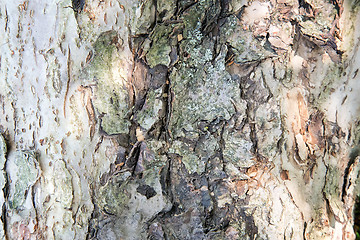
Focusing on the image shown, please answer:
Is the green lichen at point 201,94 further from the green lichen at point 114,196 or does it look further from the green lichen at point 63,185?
the green lichen at point 63,185

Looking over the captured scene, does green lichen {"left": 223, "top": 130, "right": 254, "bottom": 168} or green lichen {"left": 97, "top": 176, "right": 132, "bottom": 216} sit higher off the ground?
green lichen {"left": 223, "top": 130, "right": 254, "bottom": 168}

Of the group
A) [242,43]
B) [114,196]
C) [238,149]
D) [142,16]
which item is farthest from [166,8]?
[114,196]

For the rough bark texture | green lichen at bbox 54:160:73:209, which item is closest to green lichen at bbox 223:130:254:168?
the rough bark texture

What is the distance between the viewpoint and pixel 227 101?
0.92m

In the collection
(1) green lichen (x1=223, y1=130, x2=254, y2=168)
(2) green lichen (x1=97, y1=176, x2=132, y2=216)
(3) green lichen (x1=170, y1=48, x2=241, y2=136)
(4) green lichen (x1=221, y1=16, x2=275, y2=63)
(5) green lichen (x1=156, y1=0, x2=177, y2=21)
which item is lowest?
(2) green lichen (x1=97, y1=176, x2=132, y2=216)

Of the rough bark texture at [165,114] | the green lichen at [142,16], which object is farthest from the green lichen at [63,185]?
the green lichen at [142,16]

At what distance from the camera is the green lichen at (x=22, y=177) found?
93cm

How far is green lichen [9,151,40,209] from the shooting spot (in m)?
0.93

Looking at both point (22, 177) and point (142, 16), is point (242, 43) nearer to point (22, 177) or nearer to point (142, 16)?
point (142, 16)

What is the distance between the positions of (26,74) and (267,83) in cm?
73

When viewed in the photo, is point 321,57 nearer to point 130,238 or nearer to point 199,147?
point 199,147

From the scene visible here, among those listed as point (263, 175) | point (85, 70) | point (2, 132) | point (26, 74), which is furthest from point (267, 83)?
point (2, 132)

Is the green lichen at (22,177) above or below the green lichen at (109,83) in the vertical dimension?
below

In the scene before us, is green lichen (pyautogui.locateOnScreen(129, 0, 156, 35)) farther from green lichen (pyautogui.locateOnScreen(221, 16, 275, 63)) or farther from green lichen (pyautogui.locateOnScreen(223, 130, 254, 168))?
green lichen (pyautogui.locateOnScreen(223, 130, 254, 168))
